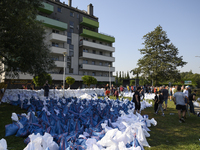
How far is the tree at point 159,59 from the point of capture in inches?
1328

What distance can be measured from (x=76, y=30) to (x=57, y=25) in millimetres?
7166

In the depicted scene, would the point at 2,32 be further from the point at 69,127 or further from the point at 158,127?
the point at 158,127

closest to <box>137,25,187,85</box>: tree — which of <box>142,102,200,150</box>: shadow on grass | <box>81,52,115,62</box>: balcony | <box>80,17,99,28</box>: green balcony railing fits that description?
<box>81,52,115,62</box>: balcony

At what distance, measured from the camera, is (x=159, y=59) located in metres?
35.2

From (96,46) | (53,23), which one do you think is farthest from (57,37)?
(96,46)

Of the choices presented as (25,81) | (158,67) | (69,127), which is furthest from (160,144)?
(158,67)

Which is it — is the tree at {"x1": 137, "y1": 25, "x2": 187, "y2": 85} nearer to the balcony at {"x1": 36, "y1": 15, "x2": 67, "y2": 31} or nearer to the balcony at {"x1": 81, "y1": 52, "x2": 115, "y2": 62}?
the balcony at {"x1": 81, "y1": 52, "x2": 115, "y2": 62}

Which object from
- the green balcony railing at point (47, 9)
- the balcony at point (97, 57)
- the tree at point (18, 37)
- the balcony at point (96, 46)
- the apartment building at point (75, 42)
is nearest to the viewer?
the tree at point (18, 37)

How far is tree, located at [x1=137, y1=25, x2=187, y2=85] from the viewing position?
33719 mm

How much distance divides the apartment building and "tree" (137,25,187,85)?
32.5ft

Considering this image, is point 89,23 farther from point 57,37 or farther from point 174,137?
point 174,137

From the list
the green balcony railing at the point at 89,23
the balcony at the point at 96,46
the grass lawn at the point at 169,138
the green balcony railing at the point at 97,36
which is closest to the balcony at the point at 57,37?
the balcony at the point at 96,46

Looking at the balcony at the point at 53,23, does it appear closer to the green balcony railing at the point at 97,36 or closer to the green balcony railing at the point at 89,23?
the green balcony railing at the point at 97,36

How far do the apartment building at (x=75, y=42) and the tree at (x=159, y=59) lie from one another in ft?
32.5
